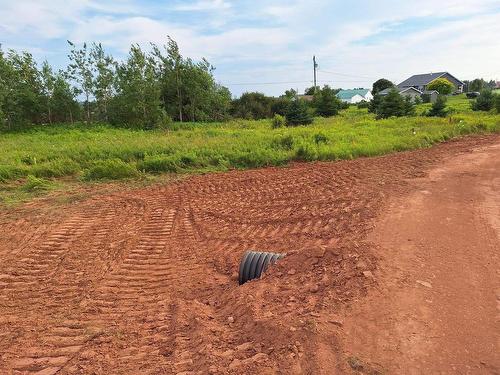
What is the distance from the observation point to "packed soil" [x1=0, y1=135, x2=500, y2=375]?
122 inches

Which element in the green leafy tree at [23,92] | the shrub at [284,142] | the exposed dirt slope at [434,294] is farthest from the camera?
the green leafy tree at [23,92]

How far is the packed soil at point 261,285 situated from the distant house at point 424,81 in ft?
225

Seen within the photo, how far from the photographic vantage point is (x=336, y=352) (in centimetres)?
300

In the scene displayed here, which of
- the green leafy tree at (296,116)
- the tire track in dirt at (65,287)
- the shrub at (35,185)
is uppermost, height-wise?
the green leafy tree at (296,116)

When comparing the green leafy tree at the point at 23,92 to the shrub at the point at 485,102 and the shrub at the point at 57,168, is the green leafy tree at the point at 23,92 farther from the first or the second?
the shrub at the point at 485,102

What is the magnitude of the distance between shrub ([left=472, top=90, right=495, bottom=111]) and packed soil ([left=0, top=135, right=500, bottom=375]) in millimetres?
24993

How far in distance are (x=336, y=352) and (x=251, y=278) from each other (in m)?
1.74

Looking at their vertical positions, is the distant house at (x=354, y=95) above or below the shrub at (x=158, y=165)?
above

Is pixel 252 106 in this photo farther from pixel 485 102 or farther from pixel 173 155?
pixel 173 155

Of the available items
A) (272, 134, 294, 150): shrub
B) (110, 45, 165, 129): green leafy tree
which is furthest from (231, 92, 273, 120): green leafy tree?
(272, 134, 294, 150): shrub

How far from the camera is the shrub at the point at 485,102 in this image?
29.3m

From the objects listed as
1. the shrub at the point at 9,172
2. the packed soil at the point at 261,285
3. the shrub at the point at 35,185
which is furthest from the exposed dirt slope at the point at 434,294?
the shrub at the point at 9,172

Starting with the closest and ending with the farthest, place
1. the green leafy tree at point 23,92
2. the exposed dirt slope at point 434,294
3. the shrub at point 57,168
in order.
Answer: the exposed dirt slope at point 434,294, the shrub at point 57,168, the green leafy tree at point 23,92

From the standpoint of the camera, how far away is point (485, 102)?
29.5m
